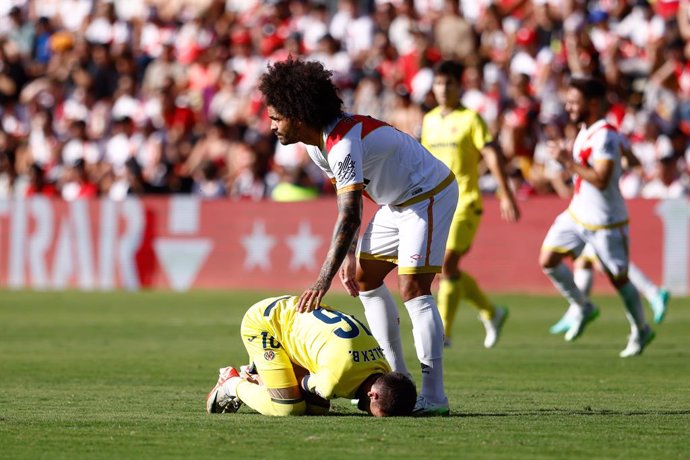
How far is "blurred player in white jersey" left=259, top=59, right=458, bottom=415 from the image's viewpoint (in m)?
8.10

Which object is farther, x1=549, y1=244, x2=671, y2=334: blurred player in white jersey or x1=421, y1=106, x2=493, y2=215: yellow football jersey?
x1=549, y1=244, x2=671, y2=334: blurred player in white jersey

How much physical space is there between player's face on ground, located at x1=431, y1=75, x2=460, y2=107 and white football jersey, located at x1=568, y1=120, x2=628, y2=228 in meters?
1.28

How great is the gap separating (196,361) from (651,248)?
Answer: 10108mm

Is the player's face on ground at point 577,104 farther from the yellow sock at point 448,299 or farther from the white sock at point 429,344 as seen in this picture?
the white sock at point 429,344

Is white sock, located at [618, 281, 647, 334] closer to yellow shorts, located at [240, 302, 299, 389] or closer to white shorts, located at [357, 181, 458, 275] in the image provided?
white shorts, located at [357, 181, 458, 275]

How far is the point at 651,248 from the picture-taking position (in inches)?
812

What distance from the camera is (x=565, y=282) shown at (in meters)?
14.0

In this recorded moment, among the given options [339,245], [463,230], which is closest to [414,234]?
[339,245]

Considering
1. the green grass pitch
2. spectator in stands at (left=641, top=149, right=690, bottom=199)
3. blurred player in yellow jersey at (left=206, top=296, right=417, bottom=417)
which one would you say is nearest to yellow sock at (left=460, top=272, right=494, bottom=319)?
the green grass pitch

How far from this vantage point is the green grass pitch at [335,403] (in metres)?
7.07

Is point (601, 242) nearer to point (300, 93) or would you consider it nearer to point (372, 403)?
point (372, 403)

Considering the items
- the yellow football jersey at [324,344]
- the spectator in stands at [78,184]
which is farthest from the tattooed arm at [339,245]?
the spectator in stands at [78,184]

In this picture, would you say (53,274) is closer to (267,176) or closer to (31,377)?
(267,176)

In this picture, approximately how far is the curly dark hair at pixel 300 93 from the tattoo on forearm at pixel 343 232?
1.65 feet
